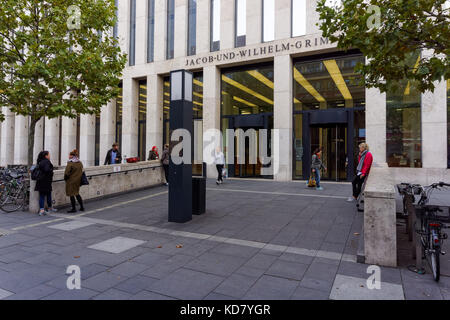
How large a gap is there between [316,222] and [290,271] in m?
2.98

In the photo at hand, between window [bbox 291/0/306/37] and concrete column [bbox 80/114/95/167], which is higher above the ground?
window [bbox 291/0/306/37]

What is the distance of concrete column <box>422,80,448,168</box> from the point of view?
480 inches

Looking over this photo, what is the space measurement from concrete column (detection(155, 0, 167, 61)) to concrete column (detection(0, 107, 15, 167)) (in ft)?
57.0

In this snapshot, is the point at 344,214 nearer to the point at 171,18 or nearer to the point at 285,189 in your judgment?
the point at 285,189

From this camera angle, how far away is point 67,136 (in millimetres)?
21609

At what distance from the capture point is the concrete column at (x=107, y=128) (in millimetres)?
19938

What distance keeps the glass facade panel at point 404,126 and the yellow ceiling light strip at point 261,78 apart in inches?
228

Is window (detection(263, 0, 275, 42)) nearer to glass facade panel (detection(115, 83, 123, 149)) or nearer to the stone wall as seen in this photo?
the stone wall

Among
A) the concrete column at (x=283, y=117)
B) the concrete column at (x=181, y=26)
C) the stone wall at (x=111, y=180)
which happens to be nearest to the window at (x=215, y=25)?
the concrete column at (x=181, y=26)

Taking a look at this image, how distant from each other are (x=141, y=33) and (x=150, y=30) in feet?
2.12

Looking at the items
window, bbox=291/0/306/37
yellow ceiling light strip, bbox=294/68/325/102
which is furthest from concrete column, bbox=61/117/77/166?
window, bbox=291/0/306/37

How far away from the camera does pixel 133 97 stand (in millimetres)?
→ 19562

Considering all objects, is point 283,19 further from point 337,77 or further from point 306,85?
point 337,77

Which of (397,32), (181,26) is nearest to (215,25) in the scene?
(181,26)
